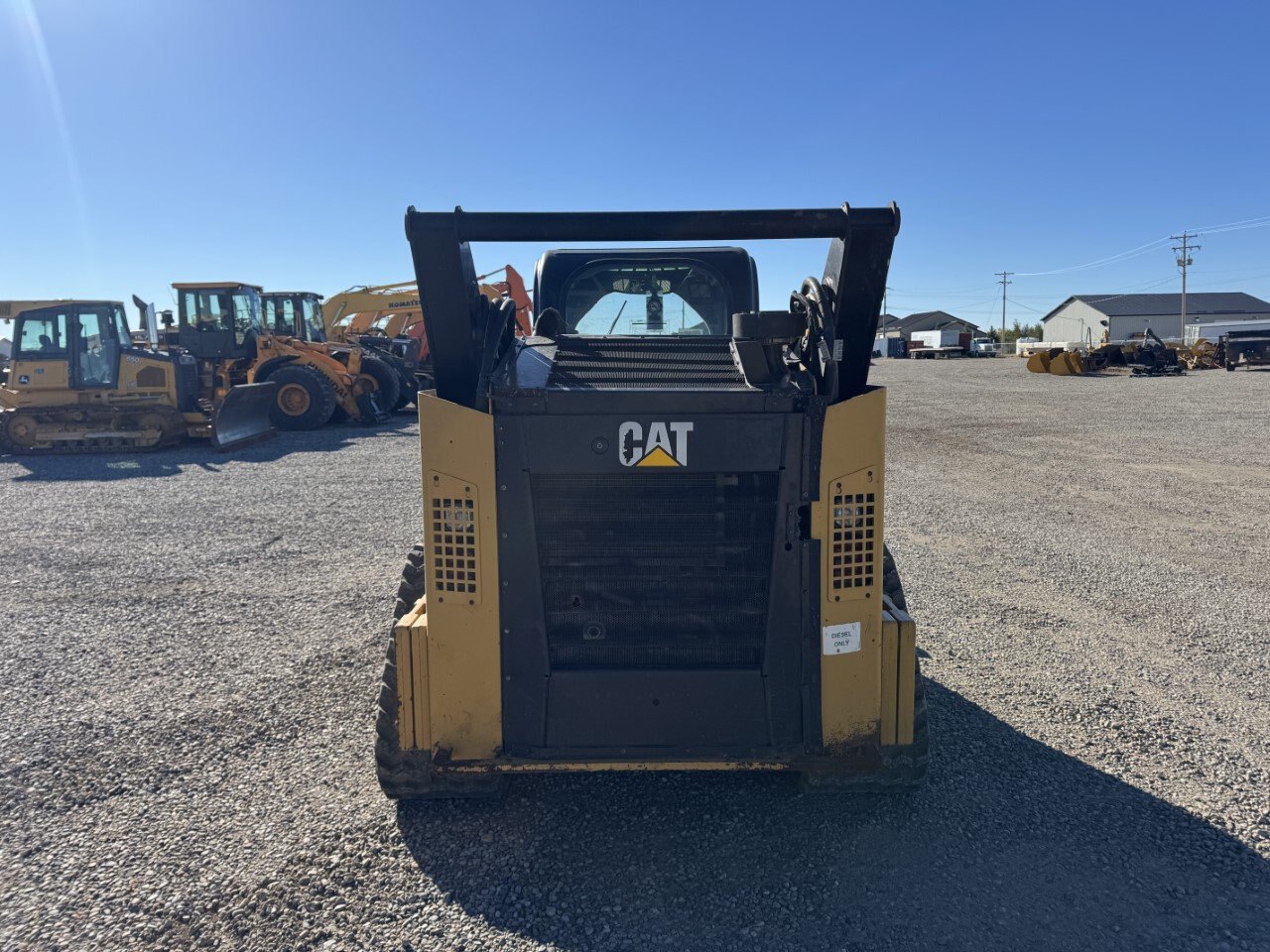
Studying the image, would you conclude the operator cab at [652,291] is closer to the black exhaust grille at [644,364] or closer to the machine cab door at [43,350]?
the black exhaust grille at [644,364]

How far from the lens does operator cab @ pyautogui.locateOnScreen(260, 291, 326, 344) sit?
20.5m

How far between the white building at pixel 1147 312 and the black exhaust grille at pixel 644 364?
93236 millimetres

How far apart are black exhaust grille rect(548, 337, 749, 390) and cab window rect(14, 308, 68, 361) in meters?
15.1

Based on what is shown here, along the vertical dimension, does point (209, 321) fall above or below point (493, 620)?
above

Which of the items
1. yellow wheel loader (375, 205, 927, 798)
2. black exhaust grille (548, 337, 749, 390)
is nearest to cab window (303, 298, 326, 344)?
black exhaust grille (548, 337, 749, 390)

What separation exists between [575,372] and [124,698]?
119 inches

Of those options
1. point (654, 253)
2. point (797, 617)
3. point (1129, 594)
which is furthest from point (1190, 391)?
point (797, 617)

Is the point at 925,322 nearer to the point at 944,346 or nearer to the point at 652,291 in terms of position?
the point at 944,346

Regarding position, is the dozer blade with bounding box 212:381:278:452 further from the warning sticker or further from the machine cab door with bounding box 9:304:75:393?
the warning sticker

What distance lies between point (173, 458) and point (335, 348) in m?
5.24

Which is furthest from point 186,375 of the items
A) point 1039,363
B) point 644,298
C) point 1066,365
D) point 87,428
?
point 1039,363

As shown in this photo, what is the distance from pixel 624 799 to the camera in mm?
3371

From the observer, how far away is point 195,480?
11656 mm

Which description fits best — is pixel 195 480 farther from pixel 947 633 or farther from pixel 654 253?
pixel 947 633
